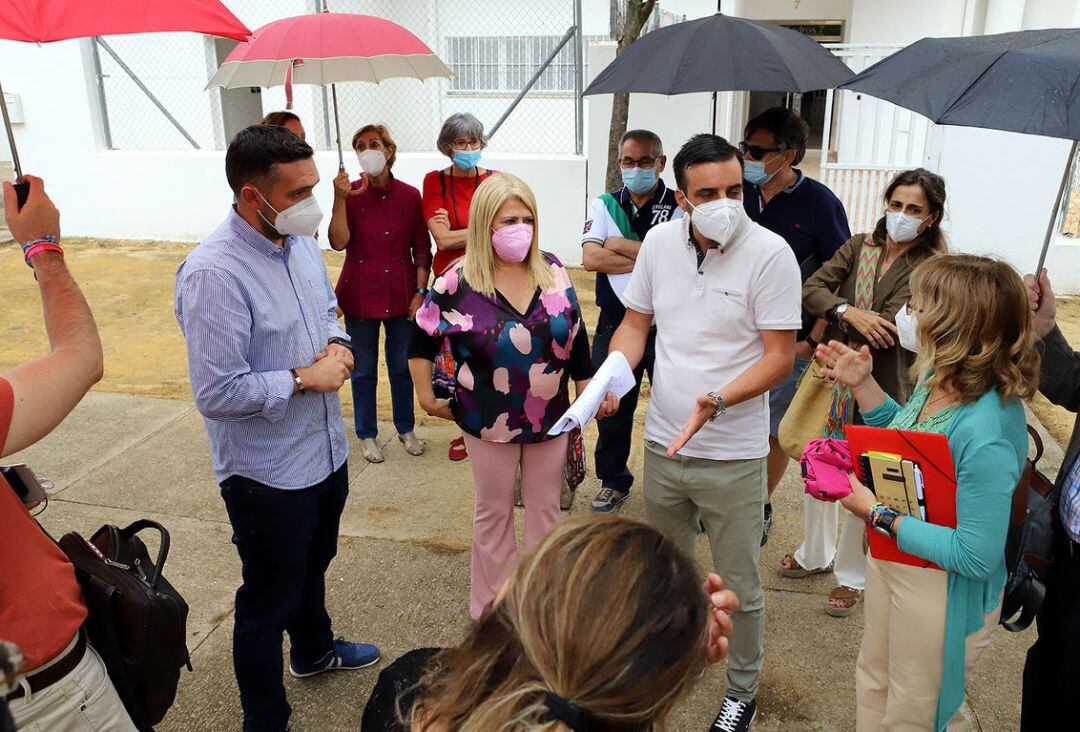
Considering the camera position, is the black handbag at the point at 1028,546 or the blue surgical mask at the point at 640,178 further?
the blue surgical mask at the point at 640,178

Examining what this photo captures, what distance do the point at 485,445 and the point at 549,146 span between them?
28.0 feet

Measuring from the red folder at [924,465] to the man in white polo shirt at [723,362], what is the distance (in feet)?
1.64

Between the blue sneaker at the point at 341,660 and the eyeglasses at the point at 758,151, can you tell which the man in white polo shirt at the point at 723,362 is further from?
the blue sneaker at the point at 341,660

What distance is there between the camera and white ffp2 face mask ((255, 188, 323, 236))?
254 centimetres

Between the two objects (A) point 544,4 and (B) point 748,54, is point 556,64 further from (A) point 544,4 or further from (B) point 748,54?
(B) point 748,54

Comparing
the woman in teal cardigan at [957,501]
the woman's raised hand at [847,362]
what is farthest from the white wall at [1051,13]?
the woman in teal cardigan at [957,501]

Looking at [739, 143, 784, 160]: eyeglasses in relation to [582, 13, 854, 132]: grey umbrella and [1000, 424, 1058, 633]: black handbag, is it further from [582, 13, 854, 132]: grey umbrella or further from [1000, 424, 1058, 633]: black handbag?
[1000, 424, 1058, 633]: black handbag

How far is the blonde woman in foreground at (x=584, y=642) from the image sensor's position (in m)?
1.09

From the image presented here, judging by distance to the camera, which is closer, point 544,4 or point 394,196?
point 394,196

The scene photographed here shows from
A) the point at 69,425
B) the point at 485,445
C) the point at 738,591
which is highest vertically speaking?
the point at 485,445

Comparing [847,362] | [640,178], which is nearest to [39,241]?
[847,362]

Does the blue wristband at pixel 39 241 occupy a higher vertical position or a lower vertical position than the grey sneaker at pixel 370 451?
higher

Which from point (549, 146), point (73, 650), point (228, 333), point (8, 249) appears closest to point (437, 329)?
point (228, 333)

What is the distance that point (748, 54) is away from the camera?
378cm
